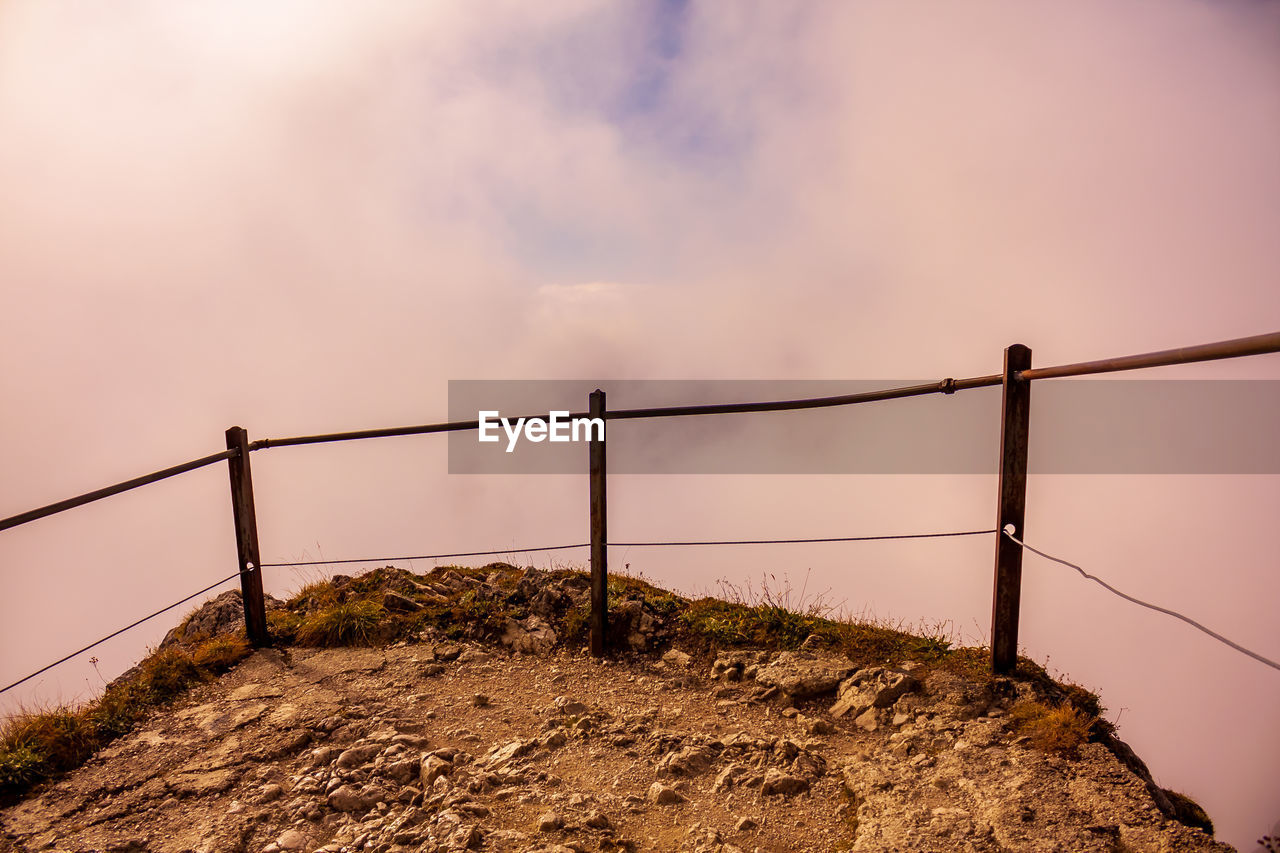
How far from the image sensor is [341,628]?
539cm

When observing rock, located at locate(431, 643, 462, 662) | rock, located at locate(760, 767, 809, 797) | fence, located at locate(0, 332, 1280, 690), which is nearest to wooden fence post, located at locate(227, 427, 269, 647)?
fence, located at locate(0, 332, 1280, 690)

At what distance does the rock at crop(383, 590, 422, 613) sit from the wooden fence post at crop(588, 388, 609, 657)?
164 centimetres

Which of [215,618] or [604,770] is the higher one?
[604,770]

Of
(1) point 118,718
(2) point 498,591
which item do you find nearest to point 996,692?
(2) point 498,591

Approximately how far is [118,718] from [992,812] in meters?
4.71

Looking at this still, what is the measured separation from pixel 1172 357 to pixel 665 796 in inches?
108

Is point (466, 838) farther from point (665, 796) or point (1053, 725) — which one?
point (1053, 725)

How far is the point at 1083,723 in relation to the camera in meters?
3.55

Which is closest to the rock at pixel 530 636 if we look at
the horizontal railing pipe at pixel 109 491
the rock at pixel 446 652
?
the rock at pixel 446 652

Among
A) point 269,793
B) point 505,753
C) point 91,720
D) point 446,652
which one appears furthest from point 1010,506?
point 91,720

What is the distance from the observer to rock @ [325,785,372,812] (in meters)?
3.32

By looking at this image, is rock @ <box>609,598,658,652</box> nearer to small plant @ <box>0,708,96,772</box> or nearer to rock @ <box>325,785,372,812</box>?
rock @ <box>325,785,372,812</box>

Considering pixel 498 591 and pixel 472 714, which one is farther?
pixel 498 591

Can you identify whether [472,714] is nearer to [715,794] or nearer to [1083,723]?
[715,794]
